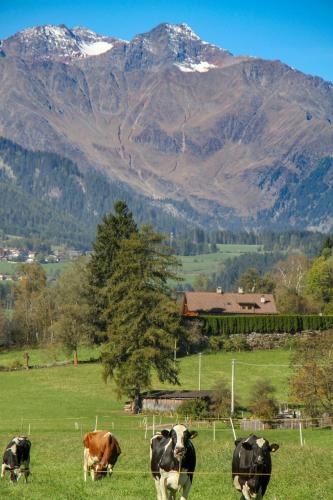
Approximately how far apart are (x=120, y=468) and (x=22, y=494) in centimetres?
794

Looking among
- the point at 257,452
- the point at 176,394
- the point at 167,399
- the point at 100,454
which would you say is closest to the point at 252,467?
the point at 257,452

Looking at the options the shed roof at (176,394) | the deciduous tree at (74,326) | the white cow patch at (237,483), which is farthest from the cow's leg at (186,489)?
the deciduous tree at (74,326)

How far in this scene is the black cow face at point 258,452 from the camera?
29.9 meters

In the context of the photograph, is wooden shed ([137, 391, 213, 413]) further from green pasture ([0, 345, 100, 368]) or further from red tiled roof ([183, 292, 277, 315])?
red tiled roof ([183, 292, 277, 315])

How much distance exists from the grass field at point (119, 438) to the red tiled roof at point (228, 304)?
25.8 metres

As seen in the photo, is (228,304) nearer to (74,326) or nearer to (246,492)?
(74,326)

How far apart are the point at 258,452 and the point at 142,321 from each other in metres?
61.2

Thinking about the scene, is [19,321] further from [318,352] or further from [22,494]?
[22,494]

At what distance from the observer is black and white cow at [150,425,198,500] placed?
2912cm

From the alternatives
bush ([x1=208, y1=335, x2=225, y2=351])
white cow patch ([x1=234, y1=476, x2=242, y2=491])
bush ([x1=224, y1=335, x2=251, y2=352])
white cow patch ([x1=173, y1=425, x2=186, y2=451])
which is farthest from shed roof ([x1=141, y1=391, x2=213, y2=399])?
white cow patch ([x1=173, y1=425, x2=186, y2=451])

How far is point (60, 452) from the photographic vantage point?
49.2 m

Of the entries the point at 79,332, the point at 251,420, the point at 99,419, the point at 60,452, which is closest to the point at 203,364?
the point at 79,332

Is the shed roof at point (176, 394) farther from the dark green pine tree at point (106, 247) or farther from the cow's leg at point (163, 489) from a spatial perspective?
the cow's leg at point (163, 489)

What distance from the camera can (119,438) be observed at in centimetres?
5594
